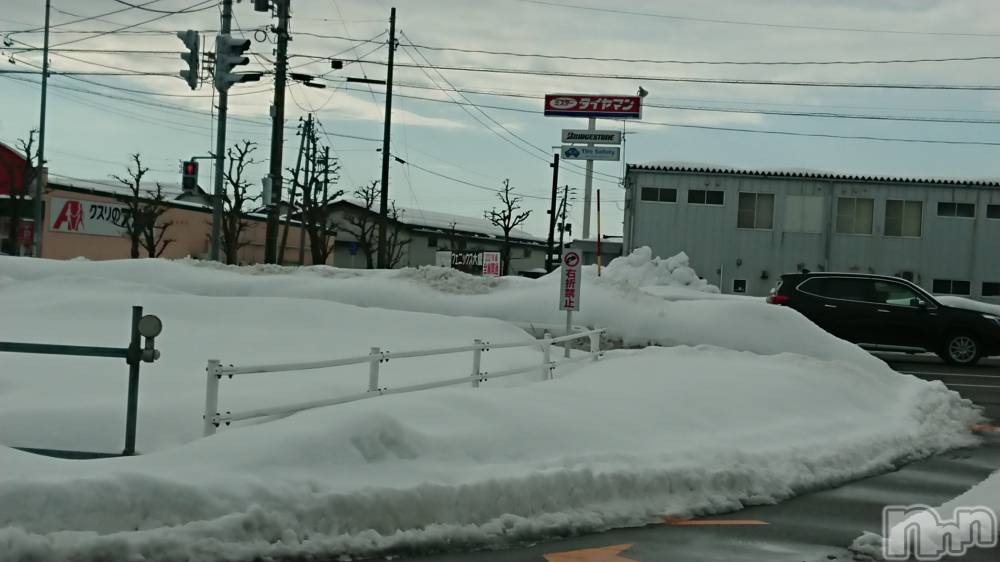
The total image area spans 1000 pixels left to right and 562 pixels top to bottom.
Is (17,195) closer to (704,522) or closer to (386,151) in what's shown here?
(386,151)

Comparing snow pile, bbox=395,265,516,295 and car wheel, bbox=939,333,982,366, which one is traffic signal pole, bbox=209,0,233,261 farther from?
car wheel, bbox=939,333,982,366

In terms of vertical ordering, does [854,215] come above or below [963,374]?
above

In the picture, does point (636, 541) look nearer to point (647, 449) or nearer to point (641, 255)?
point (647, 449)

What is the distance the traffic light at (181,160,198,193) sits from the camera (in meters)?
26.1

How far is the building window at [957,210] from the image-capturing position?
134 feet

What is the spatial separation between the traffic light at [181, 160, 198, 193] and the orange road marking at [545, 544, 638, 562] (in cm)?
2225

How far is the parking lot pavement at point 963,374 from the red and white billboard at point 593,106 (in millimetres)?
26756

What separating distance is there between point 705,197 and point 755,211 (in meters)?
2.16

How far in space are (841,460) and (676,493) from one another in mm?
2415

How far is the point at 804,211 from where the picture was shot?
134 ft

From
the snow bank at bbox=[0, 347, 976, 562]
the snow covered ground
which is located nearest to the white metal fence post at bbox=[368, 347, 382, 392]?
the snow covered ground

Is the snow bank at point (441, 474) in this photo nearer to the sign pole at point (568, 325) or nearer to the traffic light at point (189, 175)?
the sign pole at point (568, 325)

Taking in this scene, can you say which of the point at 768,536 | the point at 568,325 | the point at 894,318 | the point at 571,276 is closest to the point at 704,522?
the point at 768,536

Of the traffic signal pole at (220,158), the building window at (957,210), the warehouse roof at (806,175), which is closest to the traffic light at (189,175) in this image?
the traffic signal pole at (220,158)
